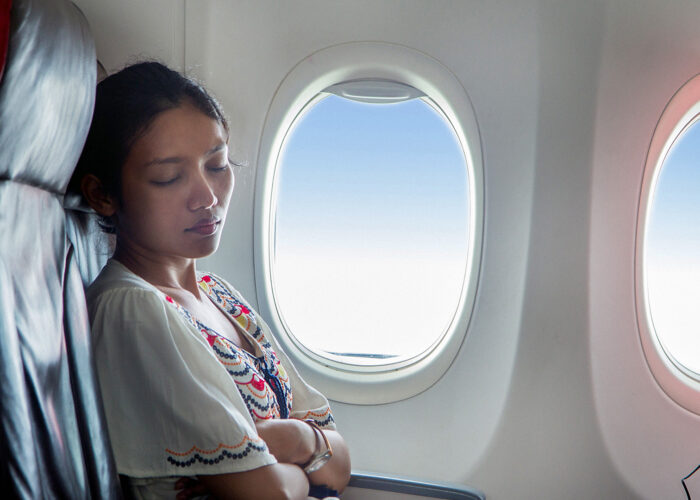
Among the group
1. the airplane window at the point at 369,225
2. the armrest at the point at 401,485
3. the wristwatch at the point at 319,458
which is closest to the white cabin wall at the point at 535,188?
the airplane window at the point at 369,225

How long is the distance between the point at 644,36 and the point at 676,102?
0.78 feet

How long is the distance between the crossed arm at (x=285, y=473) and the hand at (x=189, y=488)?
0.01 m

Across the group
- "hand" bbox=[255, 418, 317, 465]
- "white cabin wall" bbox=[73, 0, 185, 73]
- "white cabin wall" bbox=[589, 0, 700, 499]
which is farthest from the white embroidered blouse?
"white cabin wall" bbox=[589, 0, 700, 499]

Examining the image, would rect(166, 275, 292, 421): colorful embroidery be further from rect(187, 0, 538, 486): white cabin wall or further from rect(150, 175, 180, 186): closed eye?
rect(187, 0, 538, 486): white cabin wall

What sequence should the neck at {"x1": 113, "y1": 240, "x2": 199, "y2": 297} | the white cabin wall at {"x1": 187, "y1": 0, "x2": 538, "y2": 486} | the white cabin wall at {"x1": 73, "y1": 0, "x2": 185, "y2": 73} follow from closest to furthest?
the neck at {"x1": 113, "y1": 240, "x2": 199, "y2": 297}
the white cabin wall at {"x1": 73, "y1": 0, "x2": 185, "y2": 73}
the white cabin wall at {"x1": 187, "y1": 0, "x2": 538, "y2": 486}

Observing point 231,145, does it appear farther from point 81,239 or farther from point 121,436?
point 121,436

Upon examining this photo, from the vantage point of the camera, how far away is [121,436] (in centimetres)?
107

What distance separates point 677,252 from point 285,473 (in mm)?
1792

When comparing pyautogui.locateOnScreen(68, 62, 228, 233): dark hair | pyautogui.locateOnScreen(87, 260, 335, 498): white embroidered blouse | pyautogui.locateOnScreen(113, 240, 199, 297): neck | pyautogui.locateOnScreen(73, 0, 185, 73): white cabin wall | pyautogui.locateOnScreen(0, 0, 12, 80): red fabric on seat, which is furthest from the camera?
pyautogui.locateOnScreen(73, 0, 185, 73): white cabin wall

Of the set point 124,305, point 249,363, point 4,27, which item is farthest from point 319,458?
point 4,27

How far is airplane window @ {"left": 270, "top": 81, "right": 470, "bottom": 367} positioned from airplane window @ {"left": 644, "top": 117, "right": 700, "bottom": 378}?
68 centimetres

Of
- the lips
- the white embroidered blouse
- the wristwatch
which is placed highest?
the lips

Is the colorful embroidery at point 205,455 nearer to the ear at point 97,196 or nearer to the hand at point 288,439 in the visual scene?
the hand at point 288,439

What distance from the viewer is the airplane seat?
79 centimetres
